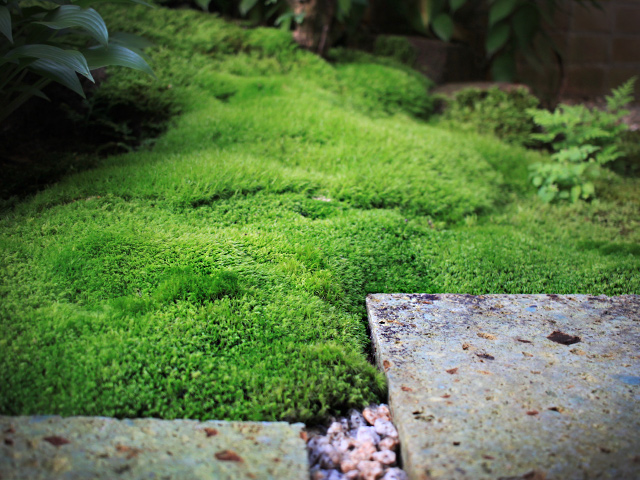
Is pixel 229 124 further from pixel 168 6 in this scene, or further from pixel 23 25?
pixel 168 6

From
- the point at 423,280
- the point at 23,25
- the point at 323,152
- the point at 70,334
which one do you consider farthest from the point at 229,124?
the point at 70,334

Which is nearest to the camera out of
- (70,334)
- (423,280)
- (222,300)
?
(70,334)

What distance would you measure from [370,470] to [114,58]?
2.59 meters

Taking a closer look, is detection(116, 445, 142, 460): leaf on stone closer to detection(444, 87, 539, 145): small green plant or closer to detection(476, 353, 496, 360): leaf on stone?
detection(476, 353, 496, 360): leaf on stone

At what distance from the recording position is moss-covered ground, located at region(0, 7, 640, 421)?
179cm

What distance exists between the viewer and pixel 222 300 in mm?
2117

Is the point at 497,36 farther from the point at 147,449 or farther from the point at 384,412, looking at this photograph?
the point at 147,449

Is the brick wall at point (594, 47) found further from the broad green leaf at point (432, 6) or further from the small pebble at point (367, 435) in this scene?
the small pebble at point (367, 435)

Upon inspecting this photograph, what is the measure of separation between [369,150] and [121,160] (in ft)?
6.14

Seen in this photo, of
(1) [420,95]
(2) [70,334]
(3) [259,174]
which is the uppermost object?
(1) [420,95]

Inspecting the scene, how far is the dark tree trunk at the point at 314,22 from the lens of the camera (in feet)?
17.5

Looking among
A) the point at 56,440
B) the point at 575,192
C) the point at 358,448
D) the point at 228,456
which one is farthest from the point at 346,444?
the point at 575,192

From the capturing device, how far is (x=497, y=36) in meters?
6.32

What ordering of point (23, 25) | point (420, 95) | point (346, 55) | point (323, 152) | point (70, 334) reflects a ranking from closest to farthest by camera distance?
point (70, 334)
point (23, 25)
point (323, 152)
point (420, 95)
point (346, 55)
